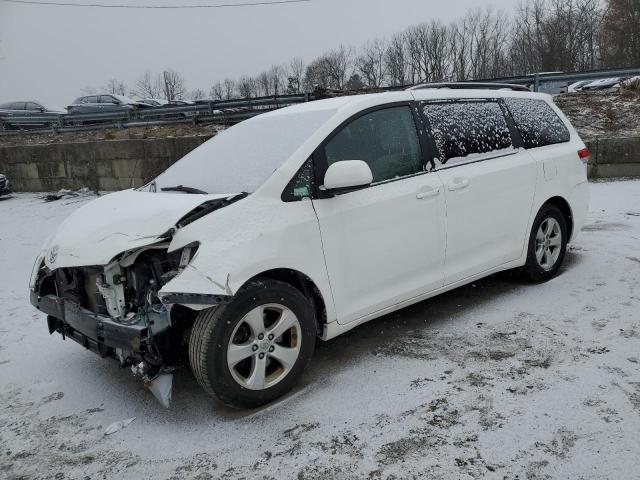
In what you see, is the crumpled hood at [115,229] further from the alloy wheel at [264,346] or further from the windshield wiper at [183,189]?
the alloy wheel at [264,346]

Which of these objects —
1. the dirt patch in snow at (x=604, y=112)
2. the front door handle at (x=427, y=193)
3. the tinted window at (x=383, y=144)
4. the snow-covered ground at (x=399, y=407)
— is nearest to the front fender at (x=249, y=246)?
the tinted window at (x=383, y=144)

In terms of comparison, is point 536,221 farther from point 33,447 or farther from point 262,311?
point 33,447

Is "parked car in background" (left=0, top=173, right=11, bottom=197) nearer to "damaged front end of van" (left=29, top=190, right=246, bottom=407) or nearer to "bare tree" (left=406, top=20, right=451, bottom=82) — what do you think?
"damaged front end of van" (left=29, top=190, right=246, bottom=407)

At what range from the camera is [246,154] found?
3674 mm

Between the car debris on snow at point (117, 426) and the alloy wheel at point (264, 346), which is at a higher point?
the alloy wheel at point (264, 346)

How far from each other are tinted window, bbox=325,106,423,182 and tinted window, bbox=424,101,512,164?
0.75ft

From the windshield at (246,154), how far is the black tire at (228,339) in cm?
65

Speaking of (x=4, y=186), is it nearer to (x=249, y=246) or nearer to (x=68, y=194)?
(x=68, y=194)

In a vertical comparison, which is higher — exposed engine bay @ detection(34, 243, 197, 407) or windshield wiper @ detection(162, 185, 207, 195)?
windshield wiper @ detection(162, 185, 207, 195)

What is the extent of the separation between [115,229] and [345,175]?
135 cm

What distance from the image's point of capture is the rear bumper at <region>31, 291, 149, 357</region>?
2838 millimetres

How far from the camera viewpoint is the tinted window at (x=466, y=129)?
3979mm

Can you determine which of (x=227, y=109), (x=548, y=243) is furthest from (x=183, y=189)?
(x=227, y=109)

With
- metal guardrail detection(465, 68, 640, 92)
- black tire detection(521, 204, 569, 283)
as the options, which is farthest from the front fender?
metal guardrail detection(465, 68, 640, 92)
